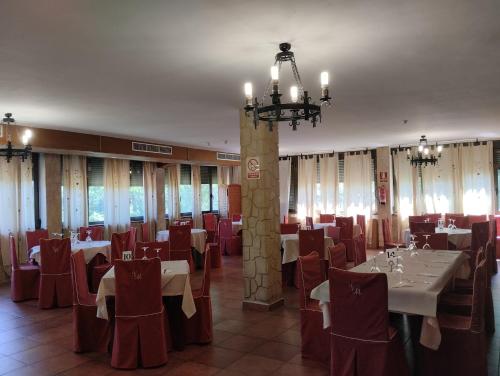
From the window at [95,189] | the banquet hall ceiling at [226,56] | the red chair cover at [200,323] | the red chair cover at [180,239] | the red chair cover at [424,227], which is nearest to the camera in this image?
the banquet hall ceiling at [226,56]

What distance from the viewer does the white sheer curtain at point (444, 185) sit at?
998 cm

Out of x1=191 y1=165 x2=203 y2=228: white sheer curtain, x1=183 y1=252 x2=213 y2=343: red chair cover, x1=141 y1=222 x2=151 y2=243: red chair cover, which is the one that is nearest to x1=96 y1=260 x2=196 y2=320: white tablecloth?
x1=183 y1=252 x2=213 y2=343: red chair cover

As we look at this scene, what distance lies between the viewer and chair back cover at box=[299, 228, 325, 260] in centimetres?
647

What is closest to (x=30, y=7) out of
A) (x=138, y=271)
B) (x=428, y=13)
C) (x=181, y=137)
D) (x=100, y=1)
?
(x=100, y=1)

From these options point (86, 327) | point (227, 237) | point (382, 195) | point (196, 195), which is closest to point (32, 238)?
point (86, 327)

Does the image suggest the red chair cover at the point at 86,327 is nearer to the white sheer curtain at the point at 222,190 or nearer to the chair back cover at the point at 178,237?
the chair back cover at the point at 178,237

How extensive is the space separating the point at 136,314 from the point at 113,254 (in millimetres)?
2999

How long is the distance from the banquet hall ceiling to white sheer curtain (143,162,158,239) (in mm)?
3428

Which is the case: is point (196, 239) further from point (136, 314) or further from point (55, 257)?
point (136, 314)

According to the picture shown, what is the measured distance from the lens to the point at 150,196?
395 inches

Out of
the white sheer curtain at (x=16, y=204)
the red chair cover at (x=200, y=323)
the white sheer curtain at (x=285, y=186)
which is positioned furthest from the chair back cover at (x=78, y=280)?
the white sheer curtain at (x=285, y=186)

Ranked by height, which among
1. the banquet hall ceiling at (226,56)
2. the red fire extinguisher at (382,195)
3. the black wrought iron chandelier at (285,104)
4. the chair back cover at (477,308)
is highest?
the banquet hall ceiling at (226,56)

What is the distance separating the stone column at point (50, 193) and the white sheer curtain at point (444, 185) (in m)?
8.56

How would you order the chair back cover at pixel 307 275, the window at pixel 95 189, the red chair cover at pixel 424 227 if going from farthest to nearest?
the window at pixel 95 189 < the red chair cover at pixel 424 227 < the chair back cover at pixel 307 275
